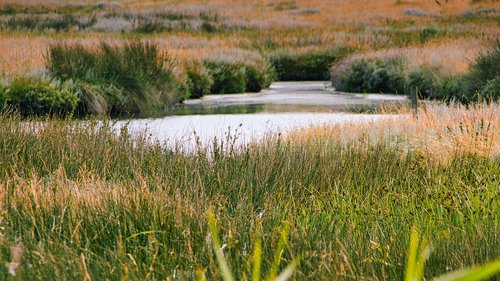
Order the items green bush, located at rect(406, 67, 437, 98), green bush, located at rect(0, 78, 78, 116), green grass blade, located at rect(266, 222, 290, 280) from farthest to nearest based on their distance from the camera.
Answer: green bush, located at rect(406, 67, 437, 98)
green bush, located at rect(0, 78, 78, 116)
green grass blade, located at rect(266, 222, 290, 280)

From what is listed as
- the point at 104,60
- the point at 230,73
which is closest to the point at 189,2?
the point at 230,73

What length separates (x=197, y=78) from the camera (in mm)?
17359

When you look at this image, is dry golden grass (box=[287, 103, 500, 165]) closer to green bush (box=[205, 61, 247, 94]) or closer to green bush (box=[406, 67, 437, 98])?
green bush (box=[406, 67, 437, 98])

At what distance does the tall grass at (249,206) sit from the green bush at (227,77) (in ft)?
32.0

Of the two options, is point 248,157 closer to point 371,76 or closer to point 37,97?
point 37,97

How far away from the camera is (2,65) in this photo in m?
14.0

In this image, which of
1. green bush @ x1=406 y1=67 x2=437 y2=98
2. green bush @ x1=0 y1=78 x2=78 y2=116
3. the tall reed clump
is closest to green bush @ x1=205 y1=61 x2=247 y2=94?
the tall reed clump

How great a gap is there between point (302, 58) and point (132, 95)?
11.4 metres

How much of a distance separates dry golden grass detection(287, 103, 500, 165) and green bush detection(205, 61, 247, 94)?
900 cm

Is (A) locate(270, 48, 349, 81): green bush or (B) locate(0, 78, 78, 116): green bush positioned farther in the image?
(A) locate(270, 48, 349, 81): green bush

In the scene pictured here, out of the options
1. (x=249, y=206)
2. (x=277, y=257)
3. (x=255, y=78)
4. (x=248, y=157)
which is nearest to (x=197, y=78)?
(x=255, y=78)

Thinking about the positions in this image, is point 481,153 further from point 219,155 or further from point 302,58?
point 302,58

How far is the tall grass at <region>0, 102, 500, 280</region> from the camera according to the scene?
3.51 metres

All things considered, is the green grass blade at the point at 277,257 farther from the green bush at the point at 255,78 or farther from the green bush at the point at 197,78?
the green bush at the point at 255,78
